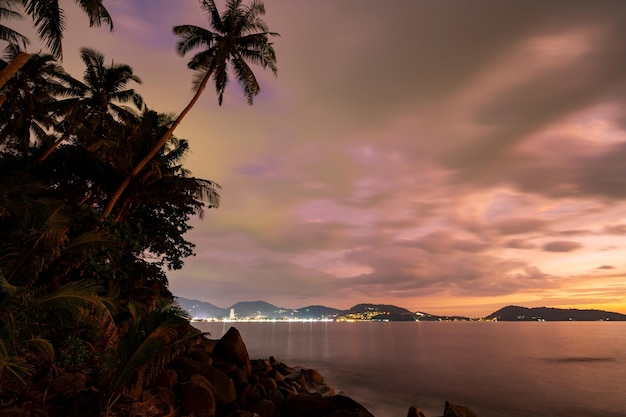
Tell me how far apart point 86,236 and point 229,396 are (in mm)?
7975

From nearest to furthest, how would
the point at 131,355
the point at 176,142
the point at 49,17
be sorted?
the point at 131,355, the point at 49,17, the point at 176,142

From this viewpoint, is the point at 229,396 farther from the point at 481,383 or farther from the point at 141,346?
the point at 481,383

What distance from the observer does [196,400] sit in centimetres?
1109

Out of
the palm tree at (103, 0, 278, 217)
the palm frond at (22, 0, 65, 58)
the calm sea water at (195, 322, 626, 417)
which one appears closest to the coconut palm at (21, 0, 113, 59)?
the palm frond at (22, 0, 65, 58)

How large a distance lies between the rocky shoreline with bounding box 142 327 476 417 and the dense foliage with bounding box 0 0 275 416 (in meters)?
1.31

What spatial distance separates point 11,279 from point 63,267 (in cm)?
272

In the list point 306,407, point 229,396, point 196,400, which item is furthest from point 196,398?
point 306,407

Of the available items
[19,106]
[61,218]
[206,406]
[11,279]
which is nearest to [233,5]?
[19,106]

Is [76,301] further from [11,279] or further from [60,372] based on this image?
[60,372]

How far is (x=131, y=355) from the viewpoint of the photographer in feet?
21.6

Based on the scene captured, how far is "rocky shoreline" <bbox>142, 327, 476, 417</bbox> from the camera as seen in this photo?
10648mm

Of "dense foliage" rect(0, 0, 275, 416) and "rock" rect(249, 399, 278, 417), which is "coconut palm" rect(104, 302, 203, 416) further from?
"rock" rect(249, 399, 278, 417)

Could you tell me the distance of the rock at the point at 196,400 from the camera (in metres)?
10.7

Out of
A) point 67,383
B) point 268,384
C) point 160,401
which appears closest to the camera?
point 67,383
